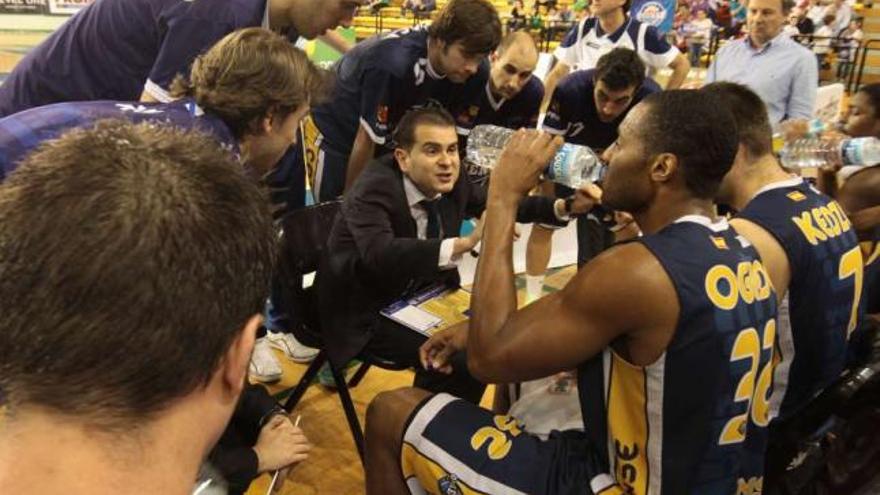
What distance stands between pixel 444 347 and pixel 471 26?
1.49 meters

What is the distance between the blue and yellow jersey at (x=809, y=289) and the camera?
71.1 inches

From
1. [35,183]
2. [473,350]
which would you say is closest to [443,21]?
[473,350]

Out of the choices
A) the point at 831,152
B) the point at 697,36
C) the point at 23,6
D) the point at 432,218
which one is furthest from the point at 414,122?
the point at 697,36

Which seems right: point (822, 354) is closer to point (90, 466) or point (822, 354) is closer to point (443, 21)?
point (90, 466)

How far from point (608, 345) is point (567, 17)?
46.4 feet

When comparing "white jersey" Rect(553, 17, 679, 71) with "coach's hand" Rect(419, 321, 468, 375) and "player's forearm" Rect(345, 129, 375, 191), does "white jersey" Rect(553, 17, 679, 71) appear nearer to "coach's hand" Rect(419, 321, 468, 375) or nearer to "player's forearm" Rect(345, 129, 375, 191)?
"player's forearm" Rect(345, 129, 375, 191)

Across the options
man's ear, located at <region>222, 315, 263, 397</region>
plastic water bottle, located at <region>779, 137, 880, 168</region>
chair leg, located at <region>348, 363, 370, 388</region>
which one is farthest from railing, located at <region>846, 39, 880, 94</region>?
man's ear, located at <region>222, 315, 263, 397</region>

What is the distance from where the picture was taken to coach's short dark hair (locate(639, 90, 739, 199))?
1.65m

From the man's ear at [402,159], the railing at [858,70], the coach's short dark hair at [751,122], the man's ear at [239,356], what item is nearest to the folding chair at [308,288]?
the man's ear at [402,159]

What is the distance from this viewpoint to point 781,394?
1.92m

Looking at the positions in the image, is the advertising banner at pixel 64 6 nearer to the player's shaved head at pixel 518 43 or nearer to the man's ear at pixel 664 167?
the player's shaved head at pixel 518 43

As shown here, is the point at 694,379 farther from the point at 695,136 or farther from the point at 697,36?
the point at 697,36

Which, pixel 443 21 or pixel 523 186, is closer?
pixel 523 186

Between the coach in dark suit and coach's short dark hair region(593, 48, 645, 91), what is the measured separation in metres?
0.97
